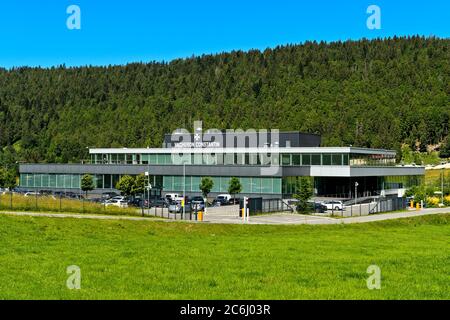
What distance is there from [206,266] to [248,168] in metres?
63.8

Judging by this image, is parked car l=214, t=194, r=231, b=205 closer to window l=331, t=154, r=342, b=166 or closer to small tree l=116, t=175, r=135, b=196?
small tree l=116, t=175, r=135, b=196

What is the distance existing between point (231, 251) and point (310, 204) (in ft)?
134

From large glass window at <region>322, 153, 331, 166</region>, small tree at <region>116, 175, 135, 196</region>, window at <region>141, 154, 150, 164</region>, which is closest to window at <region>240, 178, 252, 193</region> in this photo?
large glass window at <region>322, 153, 331, 166</region>

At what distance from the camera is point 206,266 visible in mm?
18172

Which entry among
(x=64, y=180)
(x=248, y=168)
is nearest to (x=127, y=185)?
(x=248, y=168)

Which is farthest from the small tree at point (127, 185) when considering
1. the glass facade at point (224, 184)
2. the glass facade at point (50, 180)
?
the glass facade at point (50, 180)

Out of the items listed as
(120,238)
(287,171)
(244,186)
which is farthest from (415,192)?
(120,238)

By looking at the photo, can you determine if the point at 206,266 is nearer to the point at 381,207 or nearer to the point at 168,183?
the point at 381,207

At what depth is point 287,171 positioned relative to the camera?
8131 cm

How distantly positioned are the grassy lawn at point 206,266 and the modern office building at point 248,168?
A: 5046 cm

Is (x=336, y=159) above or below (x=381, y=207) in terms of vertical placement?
above

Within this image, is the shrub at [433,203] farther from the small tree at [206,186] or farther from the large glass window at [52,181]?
the large glass window at [52,181]
